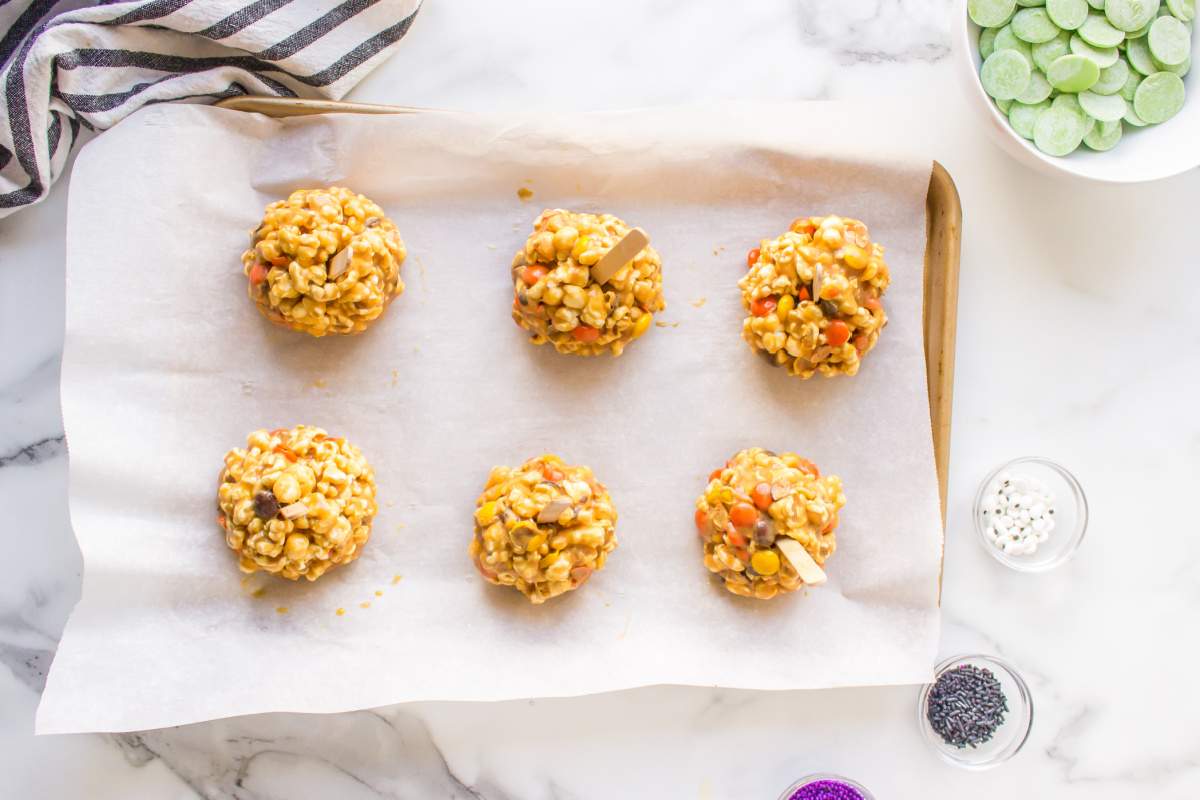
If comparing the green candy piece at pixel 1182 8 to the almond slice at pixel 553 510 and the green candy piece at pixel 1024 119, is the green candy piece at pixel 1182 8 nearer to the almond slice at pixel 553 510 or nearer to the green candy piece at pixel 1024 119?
the green candy piece at pixel 1024 119

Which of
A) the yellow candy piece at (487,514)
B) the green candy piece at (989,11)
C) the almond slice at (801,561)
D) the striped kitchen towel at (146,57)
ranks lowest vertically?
the almond slice at (801,561)

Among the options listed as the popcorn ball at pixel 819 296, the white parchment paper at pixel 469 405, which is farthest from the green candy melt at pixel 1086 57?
the popcorn ball at pixel 819 296

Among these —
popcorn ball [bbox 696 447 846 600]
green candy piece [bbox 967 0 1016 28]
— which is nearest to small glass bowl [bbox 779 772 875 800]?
popcorn ball [bbox 696 447 846 600]

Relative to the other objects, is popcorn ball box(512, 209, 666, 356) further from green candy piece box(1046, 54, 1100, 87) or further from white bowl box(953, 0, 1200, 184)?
green candy piece box(1046, 54, 1100, 87)

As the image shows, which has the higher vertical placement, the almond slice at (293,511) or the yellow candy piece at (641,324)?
the yellow candy piece at (641,324)

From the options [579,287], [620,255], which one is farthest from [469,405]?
[620,255]

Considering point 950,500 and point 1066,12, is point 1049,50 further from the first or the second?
point 950,500

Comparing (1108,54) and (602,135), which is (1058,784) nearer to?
(1108,54)

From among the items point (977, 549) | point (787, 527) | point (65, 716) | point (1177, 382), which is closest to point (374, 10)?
point (787, 527)
